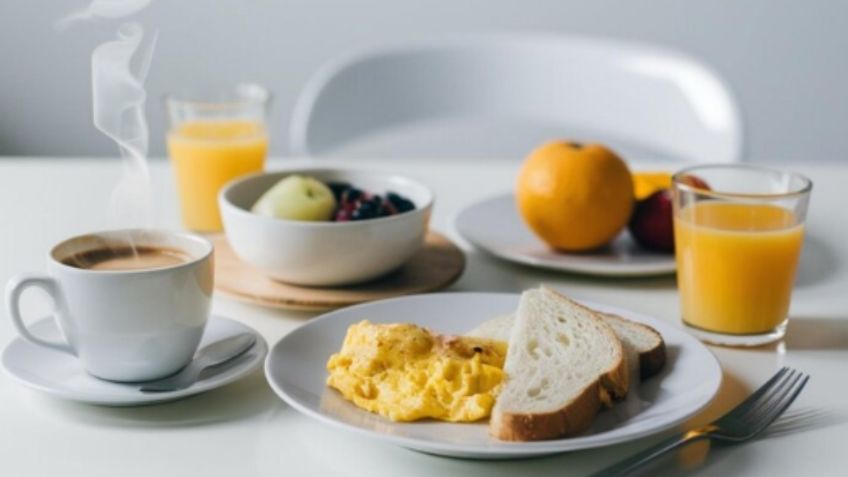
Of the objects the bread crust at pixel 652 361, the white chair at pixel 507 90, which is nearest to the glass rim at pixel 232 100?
the white chair at pixel 507 90

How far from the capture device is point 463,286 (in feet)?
4.42

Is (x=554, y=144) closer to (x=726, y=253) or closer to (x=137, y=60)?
(x=726, y=253)

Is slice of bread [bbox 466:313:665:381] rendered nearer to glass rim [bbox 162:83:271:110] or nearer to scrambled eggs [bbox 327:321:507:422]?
scrambled eggs [bbox 327:321:507:422]

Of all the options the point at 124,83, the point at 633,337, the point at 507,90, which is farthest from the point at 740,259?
the point at 507,90

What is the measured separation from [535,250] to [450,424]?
0.55 meters

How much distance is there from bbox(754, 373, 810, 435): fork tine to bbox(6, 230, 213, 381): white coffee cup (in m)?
0.48

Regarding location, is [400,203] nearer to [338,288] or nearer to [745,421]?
[338,288]

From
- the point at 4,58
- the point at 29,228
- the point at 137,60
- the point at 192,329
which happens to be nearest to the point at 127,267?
the point at 192,329

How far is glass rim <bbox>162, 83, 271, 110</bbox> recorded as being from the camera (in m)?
1.60

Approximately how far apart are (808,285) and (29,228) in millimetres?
966

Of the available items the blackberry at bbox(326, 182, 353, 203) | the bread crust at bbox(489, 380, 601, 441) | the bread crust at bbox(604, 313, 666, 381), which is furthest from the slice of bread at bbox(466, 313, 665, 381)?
the blackberry at bbox(326, 182, 353, 203)

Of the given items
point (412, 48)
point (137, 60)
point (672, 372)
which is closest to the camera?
point (672, 372)

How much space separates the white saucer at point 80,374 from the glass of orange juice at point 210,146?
465 millimetres

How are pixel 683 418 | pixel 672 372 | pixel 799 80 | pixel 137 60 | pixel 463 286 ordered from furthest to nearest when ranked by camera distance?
pixel 799 80 < pixel 463 286 < pixel 137 60 < pixel 672 372 < pixel 683 418
